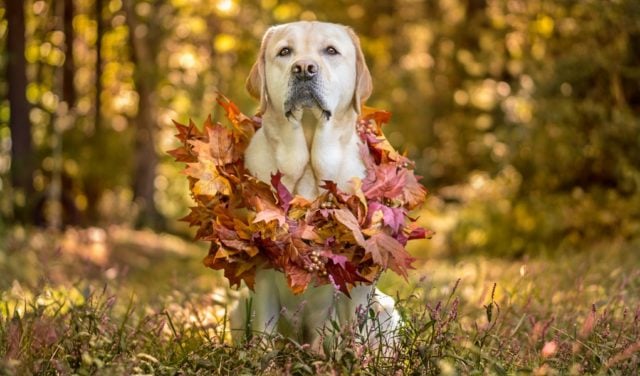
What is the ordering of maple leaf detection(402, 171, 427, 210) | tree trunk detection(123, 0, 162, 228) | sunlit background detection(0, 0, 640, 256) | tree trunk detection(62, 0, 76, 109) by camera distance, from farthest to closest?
tree trunk detection(123, 0, 162, 228), tree trunk detection(62, 0, 76, 109), sunlit background detection(0, 0, 640, 256), maple leaf detection(402, 171, 427, 210)

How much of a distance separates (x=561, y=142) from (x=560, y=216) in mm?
776

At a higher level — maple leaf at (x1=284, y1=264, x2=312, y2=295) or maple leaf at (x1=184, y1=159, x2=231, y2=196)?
maple leaf at (x1=184, y1=159, x2=231, y2=196)

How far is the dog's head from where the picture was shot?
361 cm

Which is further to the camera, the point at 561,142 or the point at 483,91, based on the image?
the point at 483,91

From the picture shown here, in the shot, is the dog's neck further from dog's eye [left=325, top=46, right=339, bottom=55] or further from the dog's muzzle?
dog's eye [left=325, top=46, right=339, bottom=55]

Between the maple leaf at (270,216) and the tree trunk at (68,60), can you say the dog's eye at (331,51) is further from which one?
the tree trunk at (68,60)

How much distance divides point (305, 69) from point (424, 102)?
37.4 ft

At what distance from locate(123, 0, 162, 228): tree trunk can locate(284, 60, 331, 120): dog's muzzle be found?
9.75m

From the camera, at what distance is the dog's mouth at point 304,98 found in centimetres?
359

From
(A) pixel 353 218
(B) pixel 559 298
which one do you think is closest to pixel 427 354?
(A) pixel 353 218

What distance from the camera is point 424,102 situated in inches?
582

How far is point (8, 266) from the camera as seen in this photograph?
6.70m

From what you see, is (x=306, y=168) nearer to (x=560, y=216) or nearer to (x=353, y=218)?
(x=353, y=218)

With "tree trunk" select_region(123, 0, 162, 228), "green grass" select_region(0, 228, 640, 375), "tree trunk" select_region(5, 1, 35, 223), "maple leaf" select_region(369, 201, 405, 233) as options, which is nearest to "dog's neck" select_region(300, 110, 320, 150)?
"maple leaf" select_region(369, 201, 405, 233)
